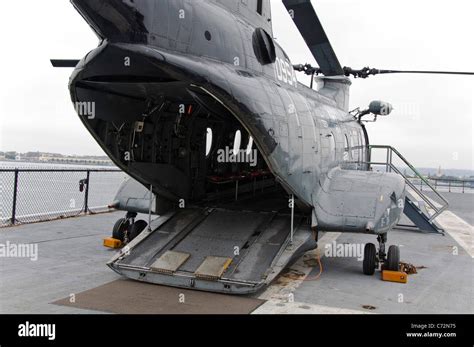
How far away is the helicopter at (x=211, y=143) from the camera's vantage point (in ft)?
19.4

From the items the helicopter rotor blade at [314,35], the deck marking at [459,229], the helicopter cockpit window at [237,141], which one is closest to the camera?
the helicopter rotor blade at [314,35]

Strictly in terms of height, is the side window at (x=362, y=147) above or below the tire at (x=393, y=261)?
above

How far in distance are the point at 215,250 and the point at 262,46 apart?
3.56 meters

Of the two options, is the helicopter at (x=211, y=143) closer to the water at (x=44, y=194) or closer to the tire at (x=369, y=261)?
the tire at (x=369, y=261)

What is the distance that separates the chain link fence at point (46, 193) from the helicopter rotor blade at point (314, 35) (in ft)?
17.8

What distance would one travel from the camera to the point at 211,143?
32.3 feet

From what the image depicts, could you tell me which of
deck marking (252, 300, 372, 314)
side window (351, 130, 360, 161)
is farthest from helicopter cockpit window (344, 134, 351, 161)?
deck marking (252, 300, 372, 314)

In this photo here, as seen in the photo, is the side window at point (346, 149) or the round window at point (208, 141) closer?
the round window at point (208, 141)

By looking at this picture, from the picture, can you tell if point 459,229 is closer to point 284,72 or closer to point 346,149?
point 346,149

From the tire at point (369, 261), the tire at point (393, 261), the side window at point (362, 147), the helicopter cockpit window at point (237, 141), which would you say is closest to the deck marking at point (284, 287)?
the tire at point (369, 261)

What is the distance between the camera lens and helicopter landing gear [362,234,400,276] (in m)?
7.99

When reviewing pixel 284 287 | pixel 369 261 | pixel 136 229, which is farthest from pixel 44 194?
pixel 369 261

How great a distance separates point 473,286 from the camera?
7.71 metres
